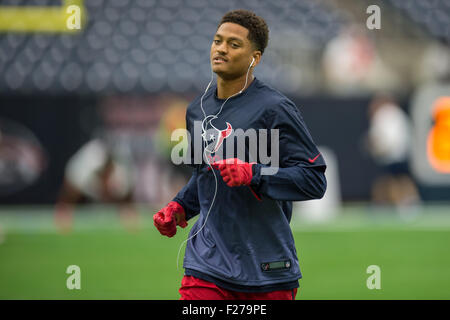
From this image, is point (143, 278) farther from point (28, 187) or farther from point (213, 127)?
point (28, 187)

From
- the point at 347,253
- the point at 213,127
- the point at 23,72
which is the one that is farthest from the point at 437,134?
the point at 213,127

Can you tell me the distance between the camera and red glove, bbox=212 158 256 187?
133 inches

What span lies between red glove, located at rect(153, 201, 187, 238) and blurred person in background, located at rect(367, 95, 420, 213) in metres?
9.72

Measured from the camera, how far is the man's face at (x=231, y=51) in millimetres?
3678

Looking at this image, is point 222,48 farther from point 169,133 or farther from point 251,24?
point 169,133

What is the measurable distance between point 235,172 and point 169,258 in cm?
Answer: 586

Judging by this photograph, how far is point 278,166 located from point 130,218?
Result: 27.3 ft

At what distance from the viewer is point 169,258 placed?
29.8 feet

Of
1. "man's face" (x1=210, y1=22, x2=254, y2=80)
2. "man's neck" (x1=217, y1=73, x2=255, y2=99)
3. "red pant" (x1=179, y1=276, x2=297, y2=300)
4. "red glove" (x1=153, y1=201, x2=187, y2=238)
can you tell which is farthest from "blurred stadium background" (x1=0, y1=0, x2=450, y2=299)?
"man's face" (x1=210, y1=22, x2=254, y2=80)

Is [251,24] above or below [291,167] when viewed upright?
above

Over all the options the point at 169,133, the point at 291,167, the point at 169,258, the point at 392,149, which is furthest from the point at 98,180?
the point at 291,167

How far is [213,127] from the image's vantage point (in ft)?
12.3

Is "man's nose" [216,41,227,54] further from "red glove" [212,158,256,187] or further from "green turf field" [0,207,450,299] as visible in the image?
"green turf field" [0,207,450,299]

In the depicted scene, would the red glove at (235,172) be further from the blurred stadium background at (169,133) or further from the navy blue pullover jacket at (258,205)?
the blurred stadium background at (169,133)
